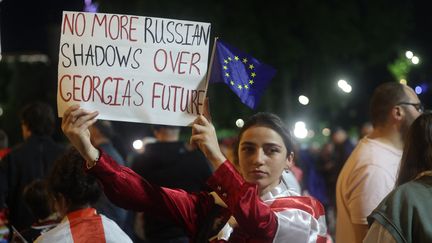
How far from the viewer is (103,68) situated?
3609 millimetres

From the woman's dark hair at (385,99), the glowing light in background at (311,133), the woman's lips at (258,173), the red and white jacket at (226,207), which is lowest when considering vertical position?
the glowing light in background at (311,133)

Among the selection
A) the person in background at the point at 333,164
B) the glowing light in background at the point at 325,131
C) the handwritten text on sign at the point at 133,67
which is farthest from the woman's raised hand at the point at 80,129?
the glowing light in background at the point at 325,131

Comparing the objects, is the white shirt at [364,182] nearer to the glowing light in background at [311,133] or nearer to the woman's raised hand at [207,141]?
the woman's raised hand at [207,141]

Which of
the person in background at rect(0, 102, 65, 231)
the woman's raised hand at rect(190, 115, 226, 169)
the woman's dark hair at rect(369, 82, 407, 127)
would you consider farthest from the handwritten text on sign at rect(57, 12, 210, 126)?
the person in background at rect(0, 102, 65, 231)

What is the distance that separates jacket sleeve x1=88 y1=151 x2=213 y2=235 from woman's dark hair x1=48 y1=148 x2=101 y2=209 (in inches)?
15.2

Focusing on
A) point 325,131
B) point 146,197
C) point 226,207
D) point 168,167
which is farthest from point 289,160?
point 325,131

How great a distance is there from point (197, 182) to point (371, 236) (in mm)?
3154

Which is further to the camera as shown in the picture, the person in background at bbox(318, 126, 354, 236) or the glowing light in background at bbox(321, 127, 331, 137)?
the glowing light in background at bbox(321, 127, 331, 137)

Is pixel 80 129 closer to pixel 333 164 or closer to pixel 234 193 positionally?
pixel 234 193

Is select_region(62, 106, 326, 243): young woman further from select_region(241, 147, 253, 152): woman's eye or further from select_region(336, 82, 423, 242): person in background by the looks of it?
select_region(336, 82, 423, 242): person in background

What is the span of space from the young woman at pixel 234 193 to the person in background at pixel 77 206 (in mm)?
284

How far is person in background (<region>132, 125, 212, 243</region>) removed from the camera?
20.8 ft

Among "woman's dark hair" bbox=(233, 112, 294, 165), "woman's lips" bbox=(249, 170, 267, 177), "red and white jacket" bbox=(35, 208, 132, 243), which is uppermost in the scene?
"woman's dark hair" bbox=(233, 112, 294, 165)

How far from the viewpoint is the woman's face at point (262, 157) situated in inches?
138
